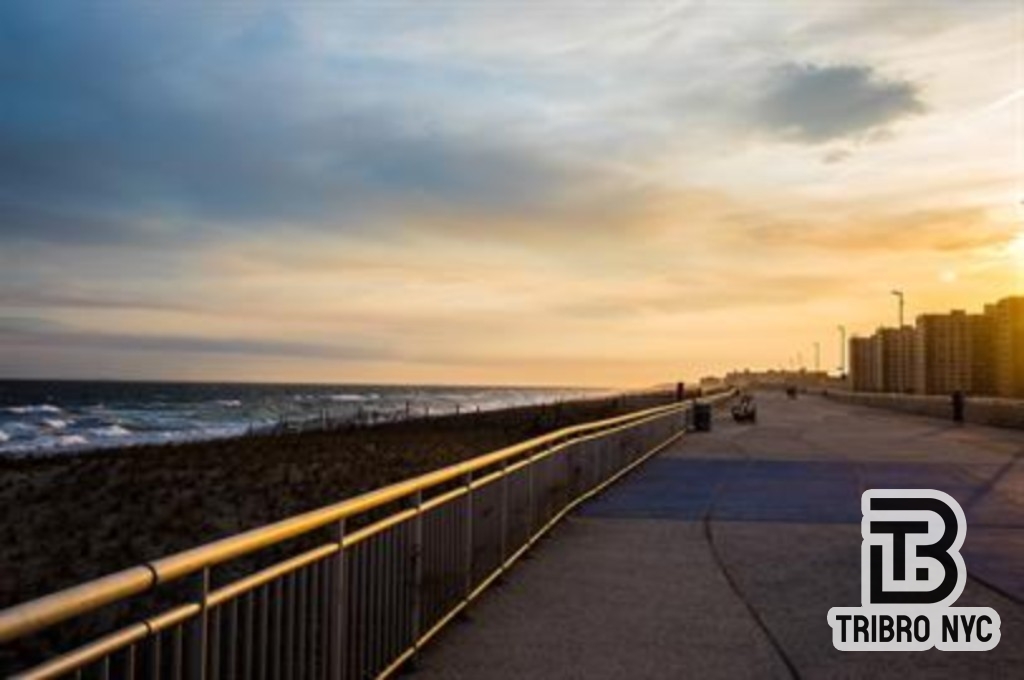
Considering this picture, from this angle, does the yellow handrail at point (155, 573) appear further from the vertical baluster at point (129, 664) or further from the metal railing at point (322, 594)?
the vertical baluster at point (129, 664)

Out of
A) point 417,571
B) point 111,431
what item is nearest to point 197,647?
point 417,571

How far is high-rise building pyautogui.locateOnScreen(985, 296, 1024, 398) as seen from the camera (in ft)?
475

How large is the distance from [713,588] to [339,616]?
5.05 metres

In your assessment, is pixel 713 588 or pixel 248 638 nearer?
pixel 248 638

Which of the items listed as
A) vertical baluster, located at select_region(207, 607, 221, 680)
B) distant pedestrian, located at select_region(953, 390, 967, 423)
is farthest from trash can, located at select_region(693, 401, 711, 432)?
vertical baluster, located at select_region(207, 607, 221, 680)

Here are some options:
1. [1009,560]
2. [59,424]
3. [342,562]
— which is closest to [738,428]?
[1009,560]

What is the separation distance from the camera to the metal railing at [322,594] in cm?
425

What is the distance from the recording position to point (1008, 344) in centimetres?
16312

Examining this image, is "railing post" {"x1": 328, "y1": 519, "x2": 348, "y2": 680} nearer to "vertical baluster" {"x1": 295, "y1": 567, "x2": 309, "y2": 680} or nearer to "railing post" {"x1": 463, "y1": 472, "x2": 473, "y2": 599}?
"vertical baluster" {"x1": 295, "y1": 567, "x2": 309, "y2": 680}

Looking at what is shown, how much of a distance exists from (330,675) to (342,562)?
0.58 meters

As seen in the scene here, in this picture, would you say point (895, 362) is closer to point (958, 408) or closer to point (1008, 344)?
point (1008, 344)

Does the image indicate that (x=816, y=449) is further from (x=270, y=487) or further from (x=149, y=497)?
(x=149, y=497)

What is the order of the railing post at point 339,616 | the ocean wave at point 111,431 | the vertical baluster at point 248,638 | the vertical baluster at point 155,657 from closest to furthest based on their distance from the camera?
the vertical baluster at point 155,657 → the vertical baluster at point 248,638 → the railing post at point 339,616 → the ocean wave at point 111,431

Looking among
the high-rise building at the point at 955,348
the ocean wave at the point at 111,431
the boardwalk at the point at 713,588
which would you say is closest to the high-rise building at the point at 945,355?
the high-rise building at the point at 955,348
